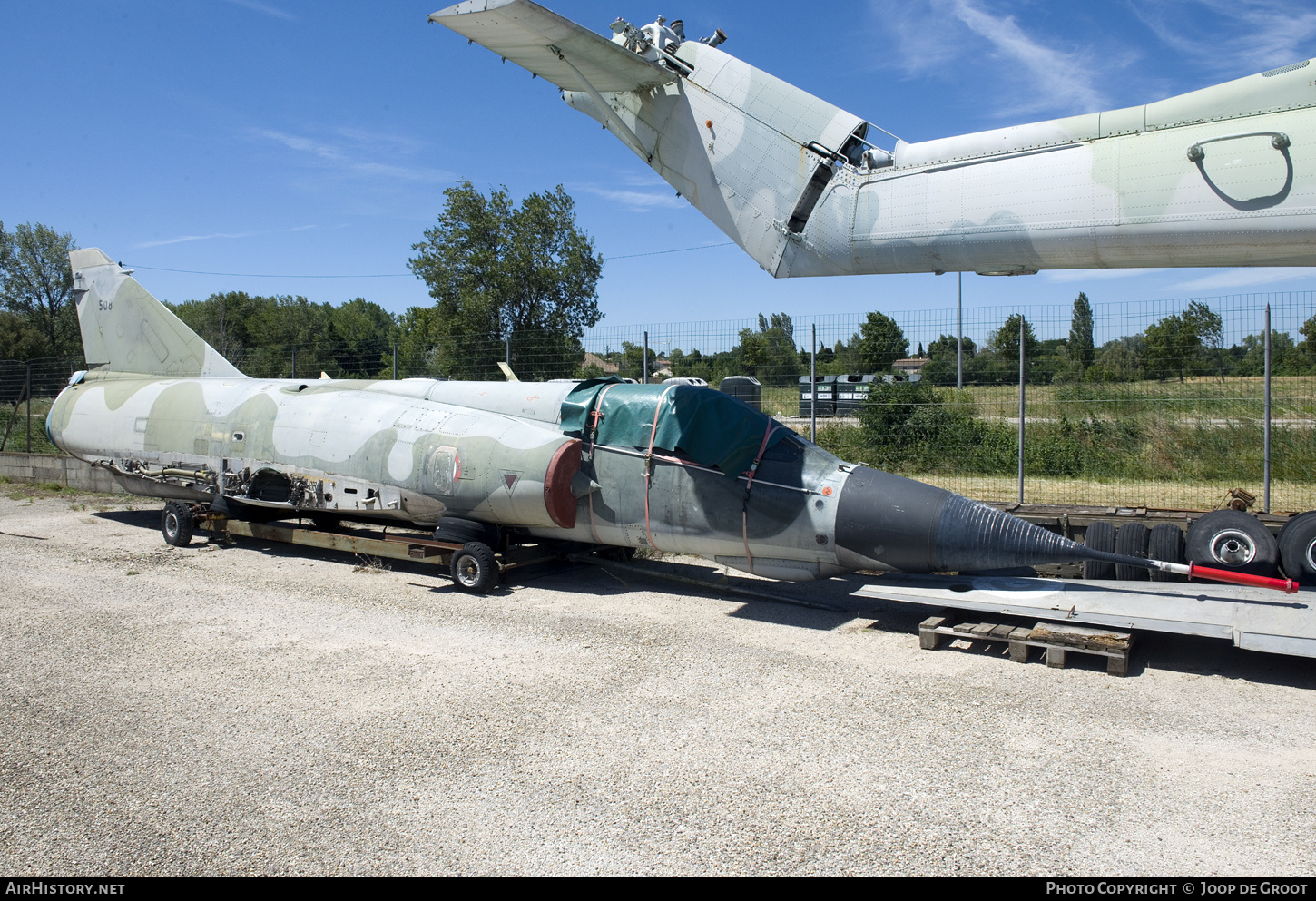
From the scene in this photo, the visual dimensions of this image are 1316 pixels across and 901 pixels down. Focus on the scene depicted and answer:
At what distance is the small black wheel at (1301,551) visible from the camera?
23.3 feet

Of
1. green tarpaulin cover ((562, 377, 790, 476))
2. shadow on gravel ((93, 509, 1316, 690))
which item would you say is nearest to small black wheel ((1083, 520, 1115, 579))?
shadow on gravel ((93, 509, 1316, 690))

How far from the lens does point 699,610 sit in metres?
8.30

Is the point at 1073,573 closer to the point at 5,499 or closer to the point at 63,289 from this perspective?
the point at 5,499

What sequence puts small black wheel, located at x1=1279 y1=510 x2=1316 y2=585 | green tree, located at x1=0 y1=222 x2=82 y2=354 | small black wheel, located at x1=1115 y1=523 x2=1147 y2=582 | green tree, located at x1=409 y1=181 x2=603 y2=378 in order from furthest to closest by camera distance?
green tree, located at x1=0 y1=222 x2=82 y2=354 → green tree, located at x1=409 y1=181 x2=603 y2=378 → small black wheel, located at x1=1115 y1=523 x2=1147 y2=582 → small black wheel, located at x1=1279 y1=510 x2=1316 y2=585

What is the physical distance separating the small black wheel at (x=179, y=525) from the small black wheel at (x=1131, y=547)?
11.6m

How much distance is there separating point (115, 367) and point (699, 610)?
11.5 m

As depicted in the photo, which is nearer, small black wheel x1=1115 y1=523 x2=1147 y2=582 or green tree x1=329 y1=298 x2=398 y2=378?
small black wheel x1=1115 y1=523 x2=1147 y2=582

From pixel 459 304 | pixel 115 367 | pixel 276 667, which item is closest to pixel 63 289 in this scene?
pixel 459 304

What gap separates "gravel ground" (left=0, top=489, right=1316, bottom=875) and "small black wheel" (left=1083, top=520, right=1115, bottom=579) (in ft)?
3.28

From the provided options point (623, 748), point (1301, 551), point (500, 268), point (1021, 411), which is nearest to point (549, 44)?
point (623, 748)

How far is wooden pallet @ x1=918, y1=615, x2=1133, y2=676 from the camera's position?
6.14 m

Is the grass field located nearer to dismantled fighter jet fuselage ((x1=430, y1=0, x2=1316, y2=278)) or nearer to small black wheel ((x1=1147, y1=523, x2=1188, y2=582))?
small black wheel ((x1=1147, y1=523, x2=1188, y2=582))

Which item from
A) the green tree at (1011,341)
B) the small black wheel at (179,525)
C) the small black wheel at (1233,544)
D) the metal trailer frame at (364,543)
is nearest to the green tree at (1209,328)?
the green tree at (1011,341)

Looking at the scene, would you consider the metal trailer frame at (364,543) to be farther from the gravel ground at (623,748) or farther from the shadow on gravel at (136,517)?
the shadow on gravel at (136,517)
